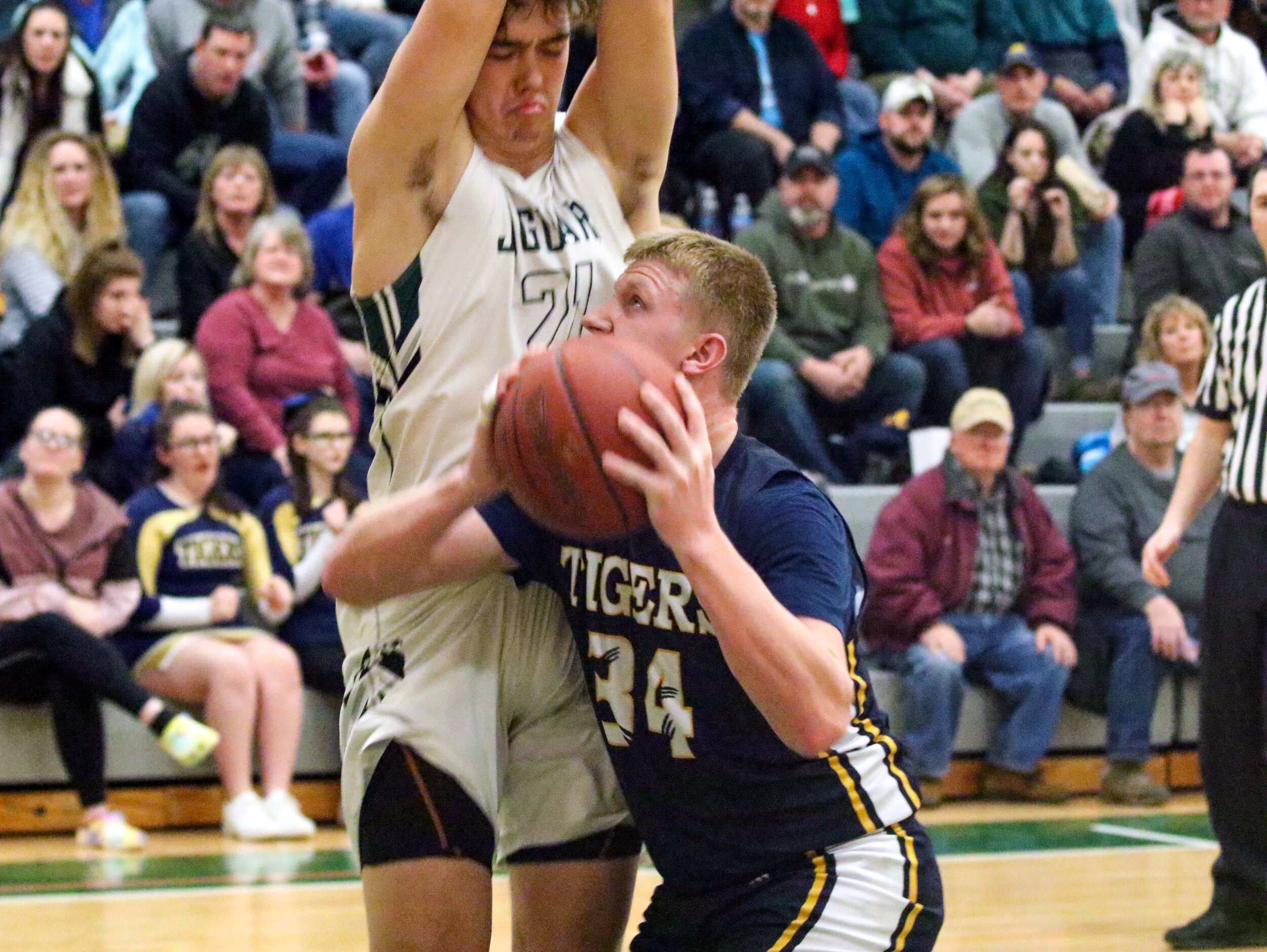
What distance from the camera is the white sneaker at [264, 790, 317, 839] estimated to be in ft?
21.6

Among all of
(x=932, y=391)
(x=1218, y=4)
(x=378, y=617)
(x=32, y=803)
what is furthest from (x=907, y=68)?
(x=378, y=617)

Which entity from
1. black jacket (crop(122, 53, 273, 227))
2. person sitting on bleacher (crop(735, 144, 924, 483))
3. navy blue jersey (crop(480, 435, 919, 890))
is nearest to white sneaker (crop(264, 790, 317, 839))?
person sitting on bleacher (crop(735, 144, 924, 483))

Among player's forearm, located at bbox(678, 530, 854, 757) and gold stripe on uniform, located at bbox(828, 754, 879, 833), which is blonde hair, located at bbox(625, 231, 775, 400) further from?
gold stripe on uniform, located at bbox(828, 754, 879, 833)

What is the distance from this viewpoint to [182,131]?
8531 millimetres

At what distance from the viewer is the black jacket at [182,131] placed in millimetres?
8445

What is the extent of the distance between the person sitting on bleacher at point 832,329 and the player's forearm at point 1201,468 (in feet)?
10.3

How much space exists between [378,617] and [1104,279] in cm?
817

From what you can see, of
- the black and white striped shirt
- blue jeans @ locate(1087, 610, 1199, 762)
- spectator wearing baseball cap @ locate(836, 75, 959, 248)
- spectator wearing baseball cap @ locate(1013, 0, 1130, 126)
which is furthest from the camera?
spectator wearing baseball cap @ locate(1013, 0, 1130, 126)

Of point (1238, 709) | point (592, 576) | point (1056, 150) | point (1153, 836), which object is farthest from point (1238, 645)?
point (1056, 150)

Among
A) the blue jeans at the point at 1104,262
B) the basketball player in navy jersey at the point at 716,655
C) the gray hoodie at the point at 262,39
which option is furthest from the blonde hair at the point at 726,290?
the blue jeans at the point at 1104,262

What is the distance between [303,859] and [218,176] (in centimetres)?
327

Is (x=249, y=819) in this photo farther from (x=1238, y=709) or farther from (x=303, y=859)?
(x=1238, y=709)

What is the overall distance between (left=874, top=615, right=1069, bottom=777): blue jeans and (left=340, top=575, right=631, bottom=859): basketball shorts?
4.38 m

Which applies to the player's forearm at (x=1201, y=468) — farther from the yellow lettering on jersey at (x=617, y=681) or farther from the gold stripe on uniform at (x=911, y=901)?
the yellow lettering on jersey at (x=617, y=681)
